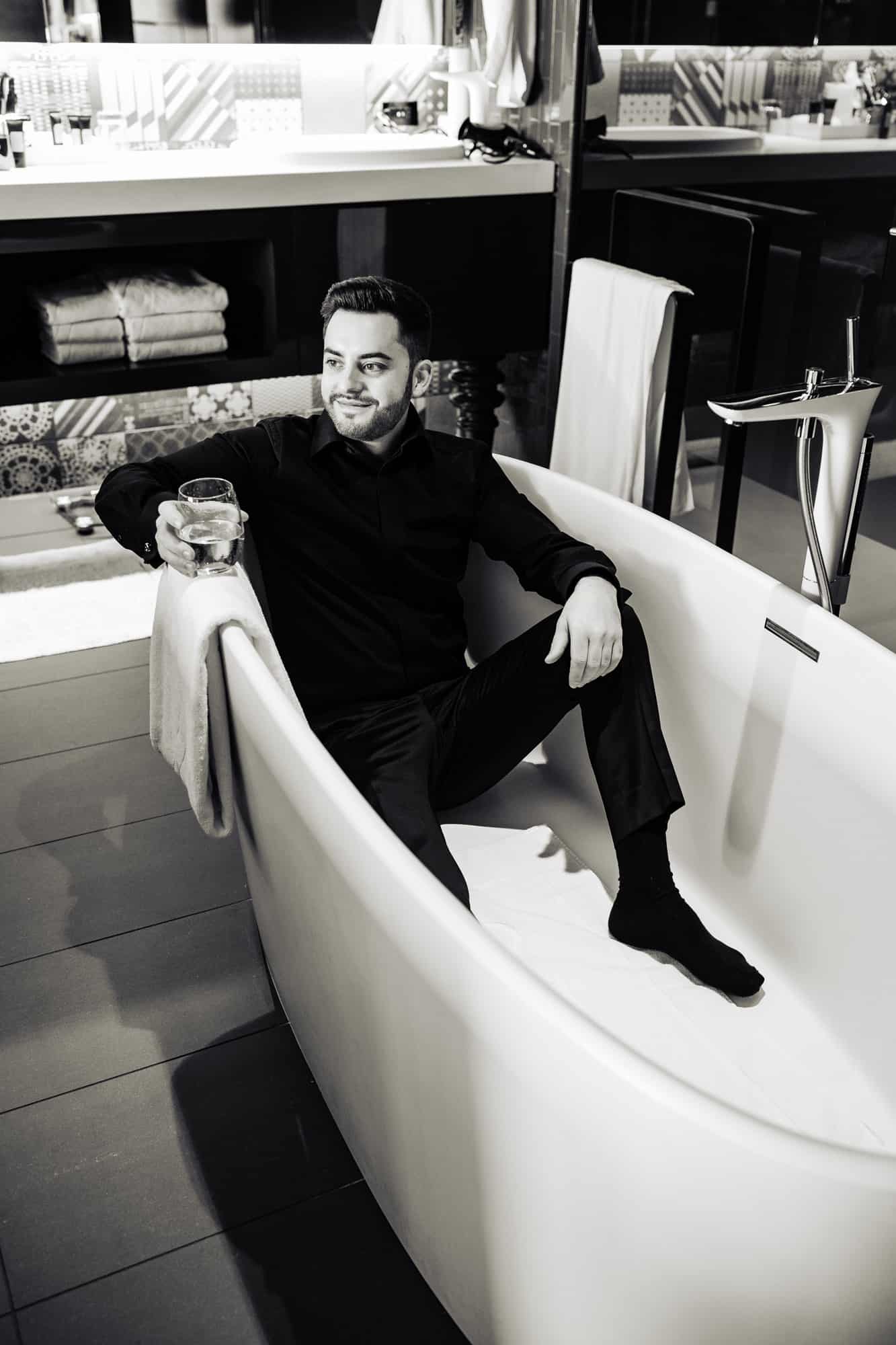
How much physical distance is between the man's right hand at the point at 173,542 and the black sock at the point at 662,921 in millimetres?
687

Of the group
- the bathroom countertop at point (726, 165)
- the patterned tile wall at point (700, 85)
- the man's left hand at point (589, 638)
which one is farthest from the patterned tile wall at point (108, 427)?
the man's left hand at point (589, 638)

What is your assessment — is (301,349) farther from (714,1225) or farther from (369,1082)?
(714,1225)

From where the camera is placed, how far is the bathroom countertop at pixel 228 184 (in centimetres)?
231

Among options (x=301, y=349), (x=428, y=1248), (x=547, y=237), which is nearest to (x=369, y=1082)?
(x=428, y=1248)

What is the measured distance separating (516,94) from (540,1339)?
2.60m

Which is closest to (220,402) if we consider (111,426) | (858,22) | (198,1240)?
(111,426)

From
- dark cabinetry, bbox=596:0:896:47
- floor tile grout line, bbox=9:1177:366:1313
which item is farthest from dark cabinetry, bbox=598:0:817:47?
floor tile grout line, bbox=9:1177:366:1313

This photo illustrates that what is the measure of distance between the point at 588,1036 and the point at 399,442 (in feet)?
3.79

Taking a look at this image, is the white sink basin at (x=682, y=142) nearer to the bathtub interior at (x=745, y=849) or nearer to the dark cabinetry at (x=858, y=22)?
the dark cabinetry at (x=858, y=22)

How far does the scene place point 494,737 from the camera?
1.74 metres

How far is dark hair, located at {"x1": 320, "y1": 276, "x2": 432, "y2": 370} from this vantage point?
1.75 meters

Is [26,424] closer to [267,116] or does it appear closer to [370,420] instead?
[267,116]

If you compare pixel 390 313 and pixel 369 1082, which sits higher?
pixel 390 313

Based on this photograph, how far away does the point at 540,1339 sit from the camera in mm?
1097
